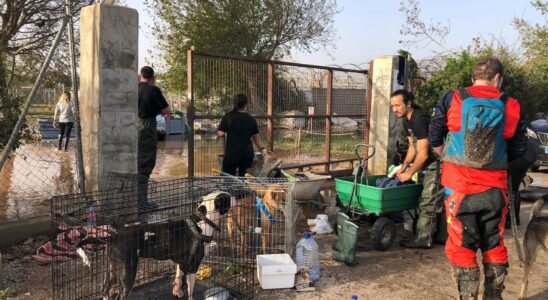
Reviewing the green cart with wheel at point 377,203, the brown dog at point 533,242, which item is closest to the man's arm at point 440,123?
the brown dog at point 533,242

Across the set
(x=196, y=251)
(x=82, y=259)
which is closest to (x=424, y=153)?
(x=196, y=251)

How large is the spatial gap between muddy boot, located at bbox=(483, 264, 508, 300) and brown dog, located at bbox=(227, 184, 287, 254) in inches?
84.3

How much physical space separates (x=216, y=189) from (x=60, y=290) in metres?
1.67

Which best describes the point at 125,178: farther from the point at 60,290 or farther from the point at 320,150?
the point at 320,150

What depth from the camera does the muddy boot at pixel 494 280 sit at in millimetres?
3531

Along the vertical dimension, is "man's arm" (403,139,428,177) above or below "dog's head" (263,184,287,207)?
above

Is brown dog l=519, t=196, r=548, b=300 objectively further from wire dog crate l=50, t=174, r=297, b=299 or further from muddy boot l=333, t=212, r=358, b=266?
wire dog crate l=50, t=174, r=297, b=299

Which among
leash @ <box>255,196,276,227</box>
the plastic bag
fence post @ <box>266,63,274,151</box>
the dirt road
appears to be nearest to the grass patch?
the dirt road

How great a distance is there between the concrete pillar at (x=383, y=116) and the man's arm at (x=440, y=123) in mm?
5445

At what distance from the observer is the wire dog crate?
3.40 meters

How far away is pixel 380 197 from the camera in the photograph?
5301 mm

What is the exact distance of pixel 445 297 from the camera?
4.32 metres

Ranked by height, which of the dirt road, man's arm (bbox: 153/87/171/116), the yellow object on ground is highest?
man's arm (bbox: 153/87/171/116)

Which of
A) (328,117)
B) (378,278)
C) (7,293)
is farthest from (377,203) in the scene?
(7,293)
